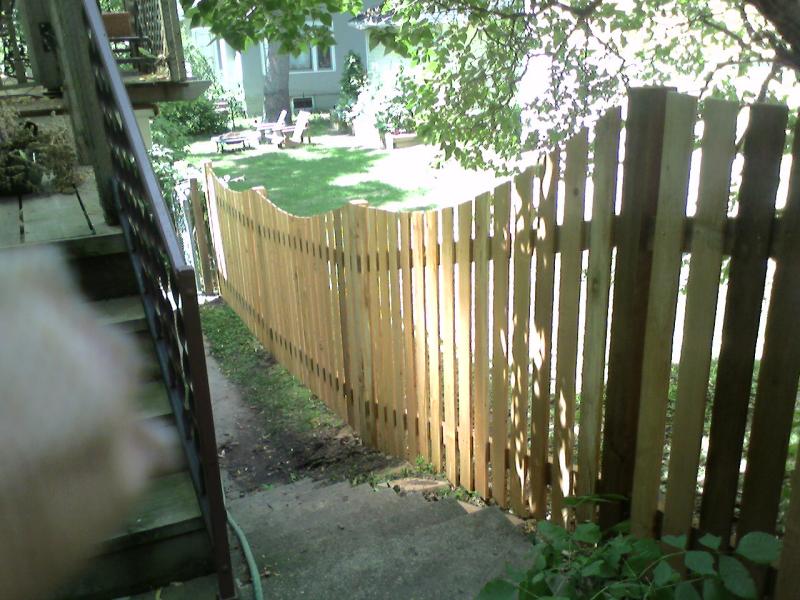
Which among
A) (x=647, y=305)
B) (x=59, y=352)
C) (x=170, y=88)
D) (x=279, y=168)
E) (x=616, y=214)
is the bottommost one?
(x=279, y=168)

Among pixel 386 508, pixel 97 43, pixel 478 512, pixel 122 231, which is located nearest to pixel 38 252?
pixel 122 231

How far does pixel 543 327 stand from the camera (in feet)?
10.7

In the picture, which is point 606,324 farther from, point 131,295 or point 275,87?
point 275,87

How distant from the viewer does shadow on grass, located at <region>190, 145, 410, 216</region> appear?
1532 cm

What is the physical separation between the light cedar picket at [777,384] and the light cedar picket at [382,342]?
2612mm

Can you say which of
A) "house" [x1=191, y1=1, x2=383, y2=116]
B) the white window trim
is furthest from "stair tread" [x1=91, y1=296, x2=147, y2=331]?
the white window trim

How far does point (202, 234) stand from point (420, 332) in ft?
18.8

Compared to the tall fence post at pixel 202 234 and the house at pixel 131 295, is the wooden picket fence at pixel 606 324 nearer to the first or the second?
the house at pixel 131 295

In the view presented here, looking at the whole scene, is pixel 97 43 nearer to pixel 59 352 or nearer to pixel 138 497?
pixel 59 352

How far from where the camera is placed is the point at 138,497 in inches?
113

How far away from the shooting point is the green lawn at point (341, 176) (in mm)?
15000

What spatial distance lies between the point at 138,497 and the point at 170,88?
4.54 metres

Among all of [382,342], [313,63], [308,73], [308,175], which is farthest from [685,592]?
[313,63]

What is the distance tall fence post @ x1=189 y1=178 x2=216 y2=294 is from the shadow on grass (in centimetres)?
476
